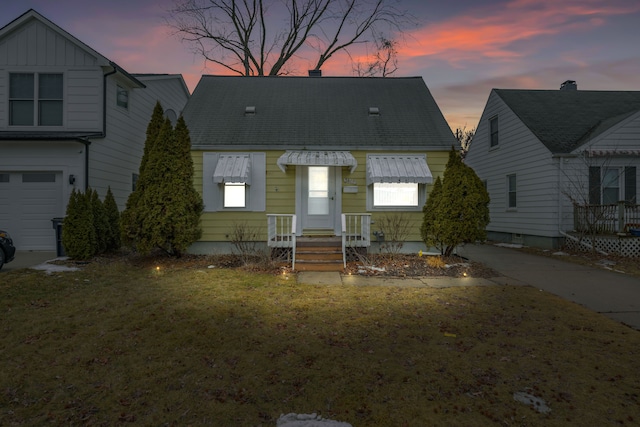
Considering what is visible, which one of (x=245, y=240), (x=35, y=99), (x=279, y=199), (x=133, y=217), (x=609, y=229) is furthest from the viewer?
(x=609, y=229)

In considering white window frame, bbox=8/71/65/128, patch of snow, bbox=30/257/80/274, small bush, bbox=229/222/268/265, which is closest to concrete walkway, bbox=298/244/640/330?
small bush, bbox=229/222/268/265

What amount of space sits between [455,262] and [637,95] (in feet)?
48.0

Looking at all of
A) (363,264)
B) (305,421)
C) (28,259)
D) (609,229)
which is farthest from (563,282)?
(28,259)

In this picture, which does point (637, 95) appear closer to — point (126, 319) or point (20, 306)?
point (126, 319)

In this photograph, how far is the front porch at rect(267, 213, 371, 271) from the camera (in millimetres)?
8164

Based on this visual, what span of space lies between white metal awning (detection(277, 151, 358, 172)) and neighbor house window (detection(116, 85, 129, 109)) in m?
6.62

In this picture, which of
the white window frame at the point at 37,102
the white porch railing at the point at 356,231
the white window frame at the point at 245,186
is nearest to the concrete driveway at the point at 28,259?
the white window frame at the point at 37,102

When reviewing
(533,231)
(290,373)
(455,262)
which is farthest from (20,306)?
(533,231)

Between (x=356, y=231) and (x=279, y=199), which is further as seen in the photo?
(x=279, y=199)

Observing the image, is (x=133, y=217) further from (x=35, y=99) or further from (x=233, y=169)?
(x=35, y=99)

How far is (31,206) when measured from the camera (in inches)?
393

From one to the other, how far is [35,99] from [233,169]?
6.89 metres

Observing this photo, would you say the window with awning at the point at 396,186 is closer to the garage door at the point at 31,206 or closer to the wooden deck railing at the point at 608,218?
the wooden deck railing at the point at 608,218

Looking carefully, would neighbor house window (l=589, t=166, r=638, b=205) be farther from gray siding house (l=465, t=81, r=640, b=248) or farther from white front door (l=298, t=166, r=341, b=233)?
white front door (l=298, t=166, r=341, b=233)
